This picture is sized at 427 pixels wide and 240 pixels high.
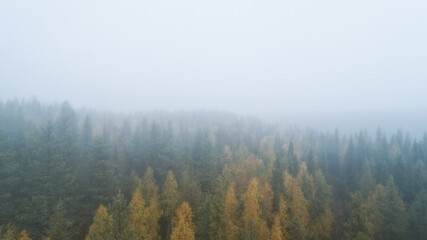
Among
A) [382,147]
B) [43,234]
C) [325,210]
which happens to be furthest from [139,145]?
[382,147]

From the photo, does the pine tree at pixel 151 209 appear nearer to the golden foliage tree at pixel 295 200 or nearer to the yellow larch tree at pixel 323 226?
the golden foliage tree at pixel 295 200

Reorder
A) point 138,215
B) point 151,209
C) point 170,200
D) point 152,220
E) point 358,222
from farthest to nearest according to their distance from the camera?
point 170,200
point 151,209
point 152,220
point 358,222
point 138,215

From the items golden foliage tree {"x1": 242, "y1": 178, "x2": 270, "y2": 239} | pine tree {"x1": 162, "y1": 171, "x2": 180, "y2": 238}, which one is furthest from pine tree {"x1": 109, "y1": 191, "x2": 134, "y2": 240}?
pine tree {"x1": 162, "y1": 171, "x2": 180, "y2": 238}

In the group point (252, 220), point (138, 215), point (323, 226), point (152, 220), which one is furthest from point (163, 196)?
point (323, 226)

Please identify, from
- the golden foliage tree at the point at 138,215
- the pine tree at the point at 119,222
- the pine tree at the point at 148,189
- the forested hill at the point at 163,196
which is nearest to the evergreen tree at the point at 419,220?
the forested hill at the point at 163,196

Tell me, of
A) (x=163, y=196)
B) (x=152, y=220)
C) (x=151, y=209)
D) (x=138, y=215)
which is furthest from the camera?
(x=163, y=196)

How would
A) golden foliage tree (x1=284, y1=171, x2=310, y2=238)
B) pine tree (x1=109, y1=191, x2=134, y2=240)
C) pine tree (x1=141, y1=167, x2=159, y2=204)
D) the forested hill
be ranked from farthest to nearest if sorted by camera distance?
golden foliage tree (x1=284, y1=171, x2=310, y2=238)
pine tree (x1=141, y1=167, x2=159, y2=204)
the forested hill
pine tree (x1=109, y1=191, x2=134, y2=240)

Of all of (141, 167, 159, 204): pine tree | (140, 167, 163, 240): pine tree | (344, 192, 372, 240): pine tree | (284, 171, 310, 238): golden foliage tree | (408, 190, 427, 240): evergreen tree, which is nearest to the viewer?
(344, 192, 372, 240): pine tree

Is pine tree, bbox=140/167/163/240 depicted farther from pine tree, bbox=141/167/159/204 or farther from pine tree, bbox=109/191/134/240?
pine tree, bbox=109/191/134/240

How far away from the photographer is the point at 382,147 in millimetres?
81188

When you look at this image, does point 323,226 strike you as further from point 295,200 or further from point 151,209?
point 151,209

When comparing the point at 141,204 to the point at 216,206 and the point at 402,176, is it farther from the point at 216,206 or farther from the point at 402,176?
the point at 402,176

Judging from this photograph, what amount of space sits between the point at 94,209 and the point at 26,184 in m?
9.02

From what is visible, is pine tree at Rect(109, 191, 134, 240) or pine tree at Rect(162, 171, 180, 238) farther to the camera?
pine tree at Rect(162, 171, 180, 238)
